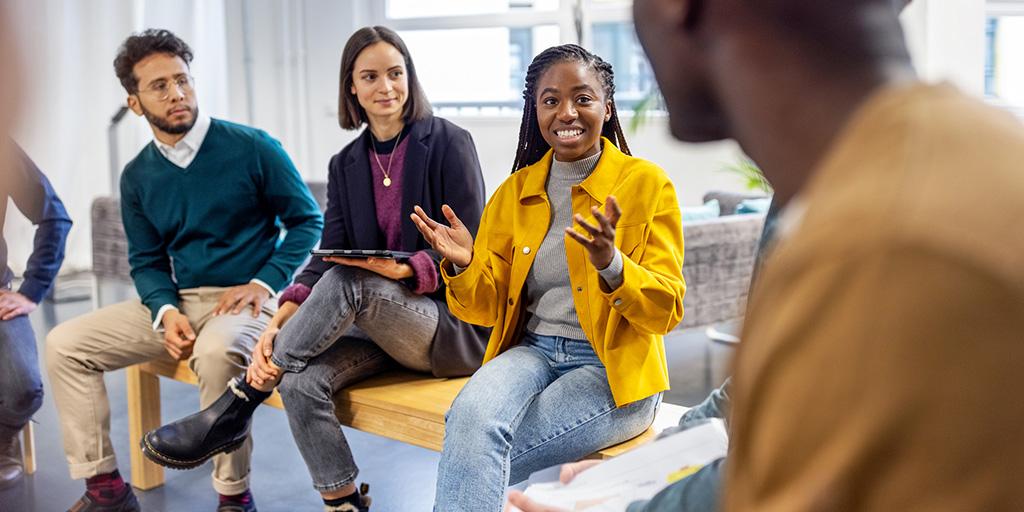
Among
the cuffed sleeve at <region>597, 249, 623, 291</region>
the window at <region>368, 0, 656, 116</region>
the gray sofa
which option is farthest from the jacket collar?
the window at <region>368, 0, 656, 116</region>

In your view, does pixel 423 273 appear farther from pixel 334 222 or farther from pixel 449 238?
pixel 334 222

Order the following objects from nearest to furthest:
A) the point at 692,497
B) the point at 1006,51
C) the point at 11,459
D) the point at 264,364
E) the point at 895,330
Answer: the point at 895,330 < the point at 692,497 < the point at 264,364 < the point at 11,459 < the point at 1006,51

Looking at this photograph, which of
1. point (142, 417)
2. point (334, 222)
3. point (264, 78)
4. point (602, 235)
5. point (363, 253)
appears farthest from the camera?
point (264, 78)

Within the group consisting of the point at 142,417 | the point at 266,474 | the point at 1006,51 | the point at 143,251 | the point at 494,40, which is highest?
the point at 494,40

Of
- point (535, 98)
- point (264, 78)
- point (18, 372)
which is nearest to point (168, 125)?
point (18, 372)

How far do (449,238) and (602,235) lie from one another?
1.77ft

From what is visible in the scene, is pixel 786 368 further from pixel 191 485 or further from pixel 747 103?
pixel 191 485

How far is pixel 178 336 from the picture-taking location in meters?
2.80

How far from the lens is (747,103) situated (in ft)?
1.56

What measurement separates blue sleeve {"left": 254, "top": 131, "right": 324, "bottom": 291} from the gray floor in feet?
1.96

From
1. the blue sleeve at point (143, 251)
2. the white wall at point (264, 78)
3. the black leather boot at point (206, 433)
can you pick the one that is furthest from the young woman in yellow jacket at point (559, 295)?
the white wall at point (264, 78)

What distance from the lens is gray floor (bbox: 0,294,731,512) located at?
2902 millimetres

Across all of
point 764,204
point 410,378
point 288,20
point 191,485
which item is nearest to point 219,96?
point 288,20

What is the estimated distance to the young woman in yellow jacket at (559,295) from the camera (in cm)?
190
